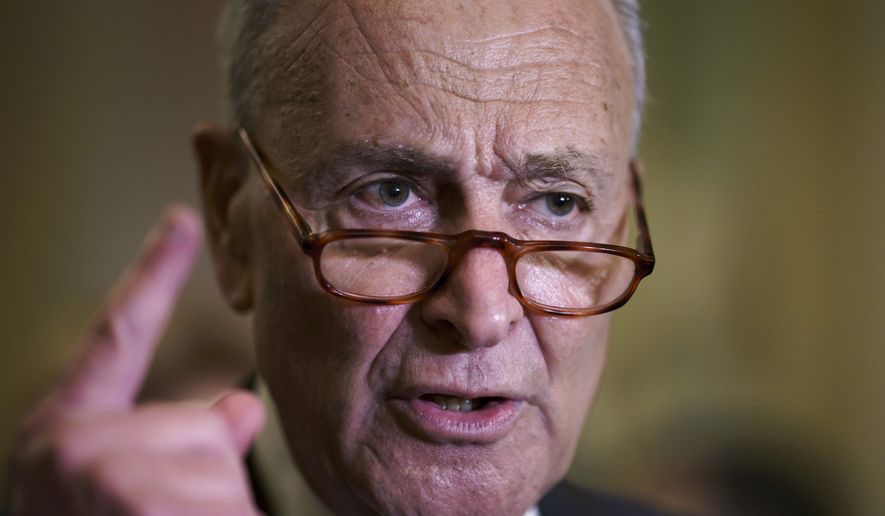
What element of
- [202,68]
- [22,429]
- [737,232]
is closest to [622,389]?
[737,232]

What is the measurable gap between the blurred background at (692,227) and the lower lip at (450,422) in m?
2.39

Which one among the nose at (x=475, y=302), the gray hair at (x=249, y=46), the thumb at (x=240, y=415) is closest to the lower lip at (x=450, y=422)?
the nose at (x=475, y=302)

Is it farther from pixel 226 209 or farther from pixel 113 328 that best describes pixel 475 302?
pixel 226 209

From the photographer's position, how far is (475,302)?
49.1 inches

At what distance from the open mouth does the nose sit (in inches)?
3.9

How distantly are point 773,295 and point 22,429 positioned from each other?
3.64 meters

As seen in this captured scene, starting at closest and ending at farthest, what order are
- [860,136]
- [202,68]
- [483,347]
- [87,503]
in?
[87,503] < [483,347] < [860,136] < [202,68]

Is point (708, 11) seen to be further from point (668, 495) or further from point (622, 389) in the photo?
point (668, 495)

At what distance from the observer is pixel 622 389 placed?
4.33m

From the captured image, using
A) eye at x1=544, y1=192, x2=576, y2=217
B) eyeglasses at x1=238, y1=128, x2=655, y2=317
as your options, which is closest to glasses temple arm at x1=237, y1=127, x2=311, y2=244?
eyeglasses at x1=238, y1=128, x2=655, y2=317

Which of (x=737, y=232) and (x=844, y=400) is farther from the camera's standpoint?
(x=737, y=232)

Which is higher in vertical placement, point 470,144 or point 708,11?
point 470,144

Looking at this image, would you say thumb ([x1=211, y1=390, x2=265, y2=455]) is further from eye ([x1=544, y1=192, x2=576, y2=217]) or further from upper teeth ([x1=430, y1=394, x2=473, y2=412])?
eye ([x1=544, y1=192, x2=576, y2=217])

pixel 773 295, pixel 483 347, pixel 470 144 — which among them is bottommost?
pixel 773 295
